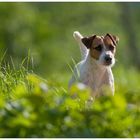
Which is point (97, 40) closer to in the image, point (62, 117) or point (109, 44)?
point (109, 44)

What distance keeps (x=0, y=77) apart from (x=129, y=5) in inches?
2149

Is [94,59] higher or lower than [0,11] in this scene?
higher

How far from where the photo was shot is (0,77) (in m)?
7.84

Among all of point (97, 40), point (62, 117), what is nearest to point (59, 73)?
point (97, 40)

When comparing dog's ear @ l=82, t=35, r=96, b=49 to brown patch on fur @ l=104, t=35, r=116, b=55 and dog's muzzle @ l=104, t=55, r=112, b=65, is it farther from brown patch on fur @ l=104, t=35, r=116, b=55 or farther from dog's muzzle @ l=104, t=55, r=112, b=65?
dog's muzzle @ l=104, t=55, r=112, b=65

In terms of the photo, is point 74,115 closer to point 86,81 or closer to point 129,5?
point 86,81

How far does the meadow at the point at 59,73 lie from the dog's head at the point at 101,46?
58 centimetres

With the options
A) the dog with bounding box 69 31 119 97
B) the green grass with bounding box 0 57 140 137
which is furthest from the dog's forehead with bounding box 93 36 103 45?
the green grass with bounding box 0 57 140 137

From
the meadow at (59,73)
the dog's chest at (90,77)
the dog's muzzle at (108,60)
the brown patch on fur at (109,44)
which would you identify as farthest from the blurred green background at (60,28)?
the dog's muzzle at (108,60)

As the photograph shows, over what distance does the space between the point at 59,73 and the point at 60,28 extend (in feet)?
76.5

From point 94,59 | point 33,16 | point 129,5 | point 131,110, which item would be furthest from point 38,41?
point 131,110

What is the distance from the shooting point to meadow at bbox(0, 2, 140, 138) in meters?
5.55

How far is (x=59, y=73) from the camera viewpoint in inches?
1192

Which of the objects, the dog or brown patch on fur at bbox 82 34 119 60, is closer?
the dog
